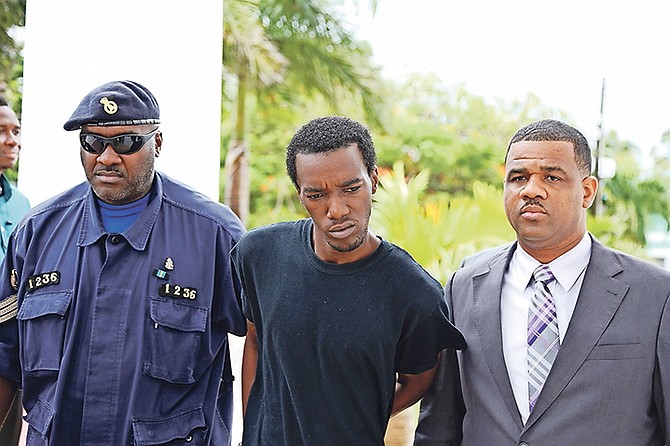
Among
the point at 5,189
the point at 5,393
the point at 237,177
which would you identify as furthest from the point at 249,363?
the point at 237,177

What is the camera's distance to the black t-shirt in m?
2.27

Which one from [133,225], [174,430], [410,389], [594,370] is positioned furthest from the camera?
[133,225]

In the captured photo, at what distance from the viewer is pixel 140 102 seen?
2.68 m

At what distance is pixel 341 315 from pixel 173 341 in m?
0.60

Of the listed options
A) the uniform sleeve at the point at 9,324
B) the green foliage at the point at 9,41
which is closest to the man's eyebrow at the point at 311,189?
the uniform sleeve at the point at 9,324

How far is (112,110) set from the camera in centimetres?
260

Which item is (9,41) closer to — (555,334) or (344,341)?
(344,341)

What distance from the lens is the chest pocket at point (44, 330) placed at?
2.60 m

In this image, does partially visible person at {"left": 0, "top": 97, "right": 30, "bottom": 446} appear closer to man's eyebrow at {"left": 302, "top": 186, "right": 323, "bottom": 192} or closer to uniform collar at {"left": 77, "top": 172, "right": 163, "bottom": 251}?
uniform collar at {"left": 77, "top": 172, "right": 163, "bottom": 251}

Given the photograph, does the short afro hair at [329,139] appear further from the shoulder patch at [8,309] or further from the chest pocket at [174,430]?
the shoulder patch at [8,309]

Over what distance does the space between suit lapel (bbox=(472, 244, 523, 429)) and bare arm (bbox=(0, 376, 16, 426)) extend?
1.46 m

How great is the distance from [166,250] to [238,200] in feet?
34.5

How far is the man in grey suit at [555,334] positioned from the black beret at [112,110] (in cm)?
108

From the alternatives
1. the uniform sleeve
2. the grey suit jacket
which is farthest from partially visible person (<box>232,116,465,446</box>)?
the uniform sleeve
